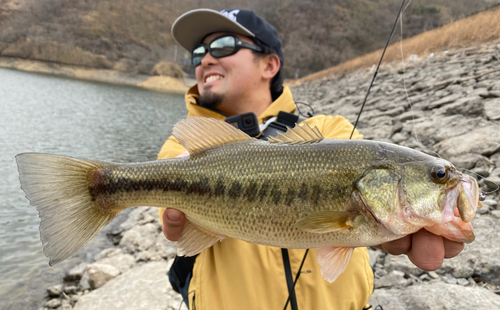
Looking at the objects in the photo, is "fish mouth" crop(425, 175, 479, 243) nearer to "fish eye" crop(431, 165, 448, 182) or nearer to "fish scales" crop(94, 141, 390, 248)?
"fish eye" crop(431, 165, 448, 182)

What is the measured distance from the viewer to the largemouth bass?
124 centimetres

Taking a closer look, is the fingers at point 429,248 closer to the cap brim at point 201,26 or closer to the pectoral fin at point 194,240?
the pectoral fin at point 194,240

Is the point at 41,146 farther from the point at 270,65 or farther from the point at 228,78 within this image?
the point at 270,65

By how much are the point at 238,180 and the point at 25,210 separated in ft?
22.2

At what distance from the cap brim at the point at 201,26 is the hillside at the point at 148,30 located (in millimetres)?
42362

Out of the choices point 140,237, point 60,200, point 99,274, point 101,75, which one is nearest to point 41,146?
point 140,237

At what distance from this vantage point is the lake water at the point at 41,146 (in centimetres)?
422

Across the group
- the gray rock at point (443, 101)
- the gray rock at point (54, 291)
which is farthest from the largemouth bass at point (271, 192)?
the gray rock at point (443, 101)

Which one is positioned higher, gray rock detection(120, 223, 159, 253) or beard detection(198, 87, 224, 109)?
beard detection(198, 87, 224, 109)

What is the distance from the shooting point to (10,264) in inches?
174

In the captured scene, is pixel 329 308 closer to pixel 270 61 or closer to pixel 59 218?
pixel 59 218

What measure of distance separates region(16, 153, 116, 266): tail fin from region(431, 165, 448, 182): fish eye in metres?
1.69

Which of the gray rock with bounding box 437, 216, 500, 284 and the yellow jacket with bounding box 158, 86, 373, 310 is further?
the gray rock with bounding box 437, 216, 500, 284

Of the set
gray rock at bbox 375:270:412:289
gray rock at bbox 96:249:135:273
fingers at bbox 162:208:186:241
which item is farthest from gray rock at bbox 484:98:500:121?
A: gray rock at bbox 96:249:135:273
